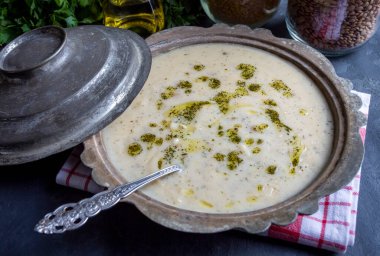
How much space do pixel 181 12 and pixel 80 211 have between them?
1002mm

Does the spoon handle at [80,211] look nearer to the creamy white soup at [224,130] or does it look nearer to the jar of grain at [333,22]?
the creamy white soup at [224,130]

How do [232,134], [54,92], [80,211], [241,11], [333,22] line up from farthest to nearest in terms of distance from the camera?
[241,11] → [333,22] → [232,134] → [54,92] → [80,211]

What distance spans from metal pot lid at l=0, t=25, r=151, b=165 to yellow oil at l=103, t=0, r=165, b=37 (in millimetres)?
471

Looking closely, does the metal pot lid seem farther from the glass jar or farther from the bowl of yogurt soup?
the glass jar

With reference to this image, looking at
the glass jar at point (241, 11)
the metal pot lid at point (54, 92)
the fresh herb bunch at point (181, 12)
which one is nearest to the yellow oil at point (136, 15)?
the fresh herb bunch at point (181, 12)

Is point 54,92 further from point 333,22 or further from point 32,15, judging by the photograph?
point 333,22

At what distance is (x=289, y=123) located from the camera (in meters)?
1.35

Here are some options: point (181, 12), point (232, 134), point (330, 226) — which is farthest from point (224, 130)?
point (181, 12)

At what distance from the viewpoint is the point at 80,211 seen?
40.6 inches

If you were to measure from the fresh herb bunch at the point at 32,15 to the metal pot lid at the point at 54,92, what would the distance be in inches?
15.2

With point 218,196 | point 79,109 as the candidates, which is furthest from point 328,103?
point 79,109

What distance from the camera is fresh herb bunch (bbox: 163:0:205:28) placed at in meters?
1.76

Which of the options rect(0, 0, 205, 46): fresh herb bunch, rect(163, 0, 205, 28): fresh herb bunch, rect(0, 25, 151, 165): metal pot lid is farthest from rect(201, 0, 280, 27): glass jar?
rect(0, 25, 151, 165): metal pot lid

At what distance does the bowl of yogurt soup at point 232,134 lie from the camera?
1.13 m
